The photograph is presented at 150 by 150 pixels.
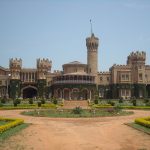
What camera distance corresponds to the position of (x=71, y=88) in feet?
229

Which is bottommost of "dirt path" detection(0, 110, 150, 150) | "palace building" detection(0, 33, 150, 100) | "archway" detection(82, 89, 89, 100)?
"dirt path" detection(0, 110, 150, 150)

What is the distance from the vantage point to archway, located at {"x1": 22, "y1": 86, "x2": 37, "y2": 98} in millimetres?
80250

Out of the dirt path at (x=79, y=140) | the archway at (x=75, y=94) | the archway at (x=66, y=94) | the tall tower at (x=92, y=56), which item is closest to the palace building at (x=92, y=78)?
the tall tower at (x=92, y=56)

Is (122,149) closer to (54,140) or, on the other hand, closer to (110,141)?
(110,141)

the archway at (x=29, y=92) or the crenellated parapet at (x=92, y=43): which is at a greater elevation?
the crenellated parapet at (x=92, y=43)

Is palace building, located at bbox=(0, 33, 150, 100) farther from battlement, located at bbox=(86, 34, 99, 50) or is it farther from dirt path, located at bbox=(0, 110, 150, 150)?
dirt path, located at bbox=(0, 110, 150, 150)

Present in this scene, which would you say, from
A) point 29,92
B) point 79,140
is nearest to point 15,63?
point 29,92

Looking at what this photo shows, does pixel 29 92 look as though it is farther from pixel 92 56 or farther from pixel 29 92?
pixel 92 56

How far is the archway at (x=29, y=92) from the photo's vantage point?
263 feet

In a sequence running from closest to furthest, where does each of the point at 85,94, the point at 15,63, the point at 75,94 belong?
1. the point at 75,94
2. the point at 85,94
3. the point at 15,63

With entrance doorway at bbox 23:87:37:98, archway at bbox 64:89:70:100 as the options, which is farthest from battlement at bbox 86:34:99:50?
entrance doorway at bbox 23:87:37:98

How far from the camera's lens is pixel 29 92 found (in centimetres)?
8325

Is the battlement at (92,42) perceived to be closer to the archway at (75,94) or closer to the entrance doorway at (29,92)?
the archway at (75,94)

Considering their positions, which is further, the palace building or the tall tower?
the tall tower
